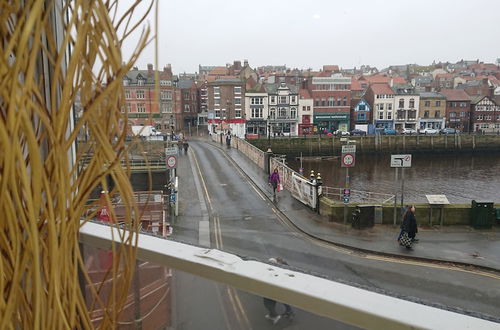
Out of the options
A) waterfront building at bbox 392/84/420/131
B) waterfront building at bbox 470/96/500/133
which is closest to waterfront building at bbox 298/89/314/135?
waterfront building at bbox 392/84/420/131

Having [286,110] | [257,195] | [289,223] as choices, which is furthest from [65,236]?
[286,110]

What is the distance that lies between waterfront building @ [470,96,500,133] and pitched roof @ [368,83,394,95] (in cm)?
988

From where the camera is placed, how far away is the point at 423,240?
934 cm

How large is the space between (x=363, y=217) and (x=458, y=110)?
41.6 m

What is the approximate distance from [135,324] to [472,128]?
171 ft

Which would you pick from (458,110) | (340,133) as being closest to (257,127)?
(340,133)

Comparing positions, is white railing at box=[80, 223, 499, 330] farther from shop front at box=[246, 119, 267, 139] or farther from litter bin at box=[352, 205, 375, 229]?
shop front at box=[246, 119, 267, 139]

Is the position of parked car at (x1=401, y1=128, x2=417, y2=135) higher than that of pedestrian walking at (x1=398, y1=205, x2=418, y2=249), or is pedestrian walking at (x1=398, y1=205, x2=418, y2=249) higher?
parked car at (x1=401, y1=128, x2=417, y2=135)

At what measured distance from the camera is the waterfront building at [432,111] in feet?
148

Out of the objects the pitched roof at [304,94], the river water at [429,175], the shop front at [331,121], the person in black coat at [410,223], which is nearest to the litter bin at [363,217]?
the person in black coat at [410,223]

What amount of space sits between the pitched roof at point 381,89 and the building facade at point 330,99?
3.42 metres

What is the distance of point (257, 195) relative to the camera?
14.0 metres

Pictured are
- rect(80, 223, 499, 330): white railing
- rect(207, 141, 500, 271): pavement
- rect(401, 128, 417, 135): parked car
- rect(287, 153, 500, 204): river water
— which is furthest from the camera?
rect(401, 128, 417, 135): parked car

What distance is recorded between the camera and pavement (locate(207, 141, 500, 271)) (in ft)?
27.2
